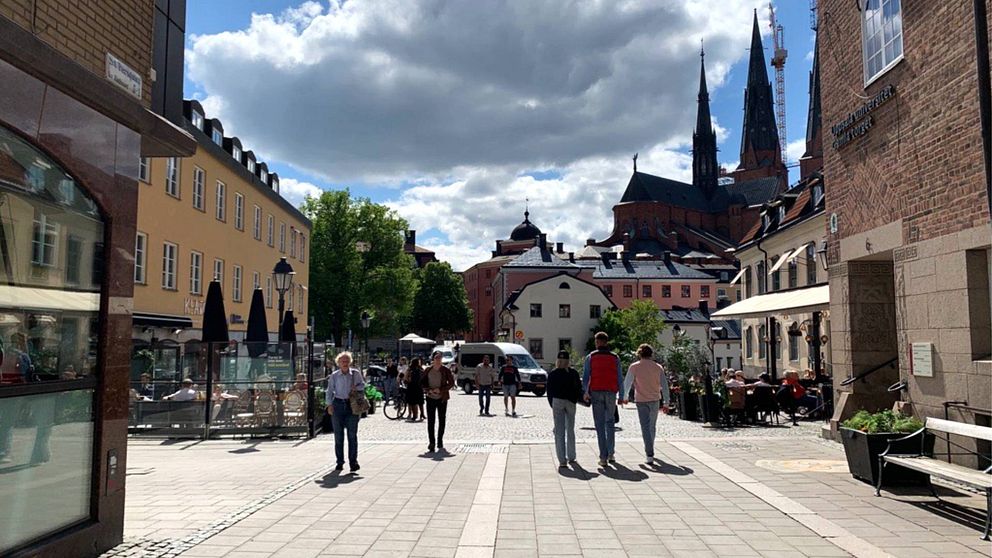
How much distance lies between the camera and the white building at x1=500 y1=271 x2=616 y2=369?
64.5m

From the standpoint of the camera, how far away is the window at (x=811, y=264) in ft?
97.2

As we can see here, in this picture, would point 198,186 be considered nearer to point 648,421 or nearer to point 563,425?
point 563,425

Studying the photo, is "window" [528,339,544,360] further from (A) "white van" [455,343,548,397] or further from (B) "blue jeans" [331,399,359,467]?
(B) "blue jeans" [331,399,359,467]

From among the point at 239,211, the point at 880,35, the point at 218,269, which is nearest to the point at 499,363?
the point at 218,269

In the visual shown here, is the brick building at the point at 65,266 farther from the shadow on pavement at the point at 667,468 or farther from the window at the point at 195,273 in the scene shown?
the window at the point at 195,273

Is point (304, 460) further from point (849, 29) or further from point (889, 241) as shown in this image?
point (849, 29)

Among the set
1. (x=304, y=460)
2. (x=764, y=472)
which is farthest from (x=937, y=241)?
(x=304, y=460)

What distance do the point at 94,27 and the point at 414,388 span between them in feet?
41.4

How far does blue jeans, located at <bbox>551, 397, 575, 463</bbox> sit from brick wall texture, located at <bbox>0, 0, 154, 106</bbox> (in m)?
6.46

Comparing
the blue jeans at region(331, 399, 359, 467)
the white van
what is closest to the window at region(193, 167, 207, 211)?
the white van

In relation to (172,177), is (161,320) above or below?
below

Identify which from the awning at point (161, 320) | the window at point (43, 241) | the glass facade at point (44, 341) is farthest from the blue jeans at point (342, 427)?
the awning at point (161, 320)

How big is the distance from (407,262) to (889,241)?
50.6 meters

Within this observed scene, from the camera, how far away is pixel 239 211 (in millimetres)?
32156
